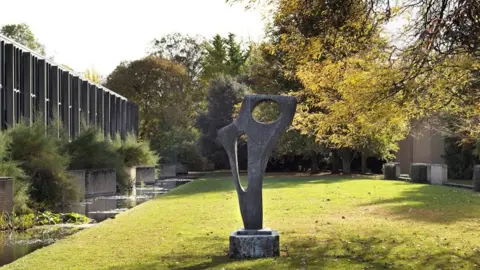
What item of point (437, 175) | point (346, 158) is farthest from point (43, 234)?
point (346, 158)

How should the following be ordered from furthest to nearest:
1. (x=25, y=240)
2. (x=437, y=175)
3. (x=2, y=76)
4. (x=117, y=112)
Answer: (x=117, y=112) → (x=437, y=175) → (x=2, y=76) → (x=25, y=240)

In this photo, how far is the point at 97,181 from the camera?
3350cm

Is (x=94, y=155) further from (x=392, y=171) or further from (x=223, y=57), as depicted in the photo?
(x=223, y=57)

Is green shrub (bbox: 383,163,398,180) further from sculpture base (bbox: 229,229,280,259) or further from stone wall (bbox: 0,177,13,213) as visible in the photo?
sculpture base (bbox: 229,229,280,259)

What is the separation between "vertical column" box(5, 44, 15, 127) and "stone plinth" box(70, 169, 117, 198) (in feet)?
16.3

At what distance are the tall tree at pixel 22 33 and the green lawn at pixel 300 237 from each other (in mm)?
70201

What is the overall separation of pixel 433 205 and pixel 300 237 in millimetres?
8514

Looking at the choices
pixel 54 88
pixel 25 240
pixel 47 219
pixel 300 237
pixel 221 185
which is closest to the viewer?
pixel 300 237

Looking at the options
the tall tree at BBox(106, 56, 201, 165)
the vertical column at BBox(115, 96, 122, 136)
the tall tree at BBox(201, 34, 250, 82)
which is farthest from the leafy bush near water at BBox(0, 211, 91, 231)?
the tall tree at BBox(201, 34, 250, 82)

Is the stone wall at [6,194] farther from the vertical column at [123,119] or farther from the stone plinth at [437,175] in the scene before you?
the vertical column at [123,119]

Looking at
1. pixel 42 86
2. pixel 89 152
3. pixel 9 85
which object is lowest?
pixel 89 152

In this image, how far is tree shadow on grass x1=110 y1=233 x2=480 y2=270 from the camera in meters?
11.5

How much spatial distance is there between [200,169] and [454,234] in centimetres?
5355

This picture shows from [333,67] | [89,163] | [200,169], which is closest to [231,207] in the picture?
[333,67]
